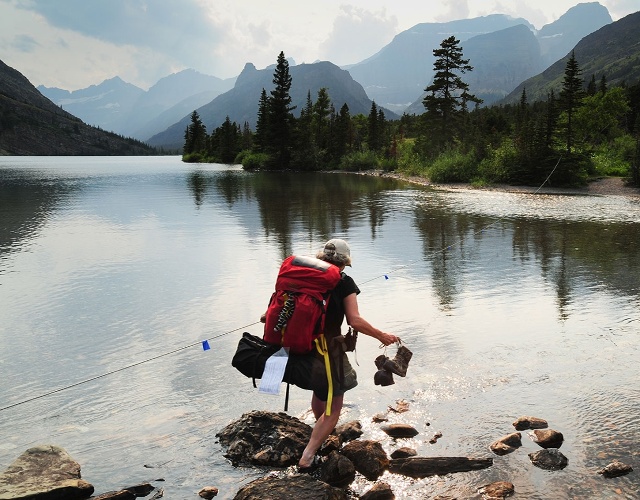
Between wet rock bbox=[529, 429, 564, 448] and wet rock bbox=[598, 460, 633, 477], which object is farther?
wet rock bbox=[529, 429, 564, 448]

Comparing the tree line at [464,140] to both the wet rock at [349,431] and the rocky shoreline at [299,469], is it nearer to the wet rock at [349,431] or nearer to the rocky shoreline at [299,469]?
the rocky shoreline at [299,469]

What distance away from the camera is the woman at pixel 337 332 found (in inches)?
190

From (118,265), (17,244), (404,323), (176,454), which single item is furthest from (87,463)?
(17,244)

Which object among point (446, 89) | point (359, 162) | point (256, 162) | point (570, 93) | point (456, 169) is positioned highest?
point (446, 89)

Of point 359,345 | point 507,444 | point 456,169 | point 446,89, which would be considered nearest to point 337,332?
point 507,444

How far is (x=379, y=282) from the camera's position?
12.5m

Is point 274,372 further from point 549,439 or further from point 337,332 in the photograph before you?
point 549,439

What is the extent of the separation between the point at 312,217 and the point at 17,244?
461 inches

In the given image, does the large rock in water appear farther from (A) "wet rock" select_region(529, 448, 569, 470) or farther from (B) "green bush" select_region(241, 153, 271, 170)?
(B) "green bush" select_region(241, 153, 271, 170)

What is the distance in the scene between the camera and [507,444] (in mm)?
5324

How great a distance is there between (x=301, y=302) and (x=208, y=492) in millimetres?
1809

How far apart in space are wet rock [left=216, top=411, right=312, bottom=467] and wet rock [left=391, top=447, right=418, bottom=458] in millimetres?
864

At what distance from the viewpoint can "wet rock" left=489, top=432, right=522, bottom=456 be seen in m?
5.23

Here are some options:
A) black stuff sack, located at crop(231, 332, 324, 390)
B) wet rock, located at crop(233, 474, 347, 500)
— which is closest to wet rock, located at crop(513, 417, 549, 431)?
wet rock, located at crop(233, 474, 347, 500)
